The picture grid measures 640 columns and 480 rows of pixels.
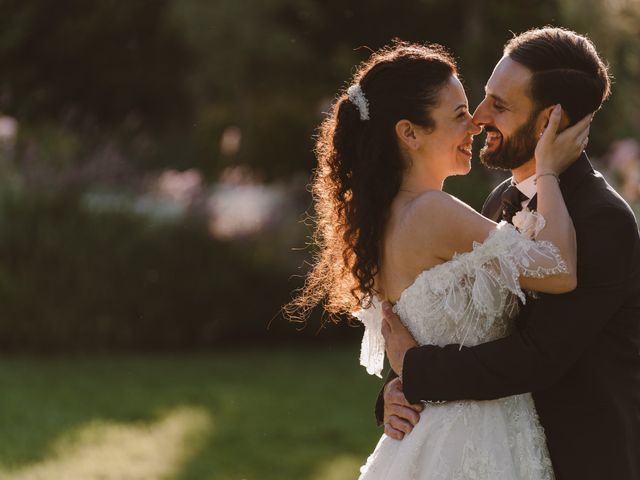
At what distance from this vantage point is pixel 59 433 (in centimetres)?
707

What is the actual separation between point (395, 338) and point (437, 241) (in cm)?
35

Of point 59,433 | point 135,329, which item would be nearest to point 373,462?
point 59,433

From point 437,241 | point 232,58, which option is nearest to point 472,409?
point 437,241

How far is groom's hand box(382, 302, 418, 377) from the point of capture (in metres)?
3.11

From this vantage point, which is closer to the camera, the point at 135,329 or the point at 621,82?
the point at 135,329

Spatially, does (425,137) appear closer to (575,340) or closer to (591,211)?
(591,211)

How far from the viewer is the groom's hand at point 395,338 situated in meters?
3.11

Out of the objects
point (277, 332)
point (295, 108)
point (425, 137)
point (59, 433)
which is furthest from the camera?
point (295, 108)

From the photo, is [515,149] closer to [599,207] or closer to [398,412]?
[599,207]

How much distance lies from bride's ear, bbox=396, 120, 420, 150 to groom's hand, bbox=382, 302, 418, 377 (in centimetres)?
50

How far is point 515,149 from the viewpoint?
315 cm

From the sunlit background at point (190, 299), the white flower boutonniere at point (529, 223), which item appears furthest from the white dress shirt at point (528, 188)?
the sunlit background at point (190, 299)

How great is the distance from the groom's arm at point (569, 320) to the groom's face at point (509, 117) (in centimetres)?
37

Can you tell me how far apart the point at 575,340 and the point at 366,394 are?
5.88 meters
